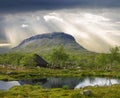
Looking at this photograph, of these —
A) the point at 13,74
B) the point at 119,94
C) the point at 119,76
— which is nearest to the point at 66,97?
the point at 119,94

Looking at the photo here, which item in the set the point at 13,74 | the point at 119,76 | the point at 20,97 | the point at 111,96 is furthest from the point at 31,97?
the point at 119,76

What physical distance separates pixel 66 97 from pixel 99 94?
26.3ft

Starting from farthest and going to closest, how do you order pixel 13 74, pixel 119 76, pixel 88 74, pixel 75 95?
1. pixel 88 74
2. pixel 119 76
3. pixel 13 74
4. pixel 75 95

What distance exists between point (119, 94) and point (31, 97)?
60.9ft

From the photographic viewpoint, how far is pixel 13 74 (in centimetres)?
14025

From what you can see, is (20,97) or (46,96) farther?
(46,96)

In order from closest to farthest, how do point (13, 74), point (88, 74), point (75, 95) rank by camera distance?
point (75, 95), point (13, 74), point (88, 74)

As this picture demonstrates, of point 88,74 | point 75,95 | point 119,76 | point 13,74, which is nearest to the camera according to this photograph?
point 75,95

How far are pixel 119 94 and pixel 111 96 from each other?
237 centimetres

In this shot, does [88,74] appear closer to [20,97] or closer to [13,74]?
[13,74]

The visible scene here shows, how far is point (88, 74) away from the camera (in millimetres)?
161625

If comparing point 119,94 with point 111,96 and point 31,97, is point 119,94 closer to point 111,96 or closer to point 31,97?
point 111,96

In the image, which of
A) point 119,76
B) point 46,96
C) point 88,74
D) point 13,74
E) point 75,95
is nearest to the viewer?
point 75,95

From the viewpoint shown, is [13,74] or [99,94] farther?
[13,74]
